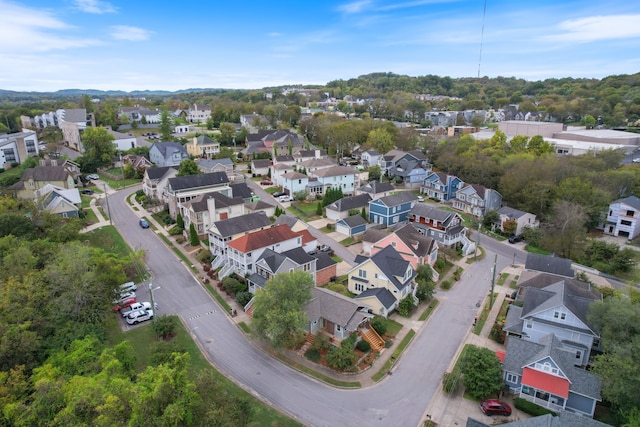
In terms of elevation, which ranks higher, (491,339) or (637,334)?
(637,334)

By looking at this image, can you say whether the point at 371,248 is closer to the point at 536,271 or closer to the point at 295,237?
the point at 295,237

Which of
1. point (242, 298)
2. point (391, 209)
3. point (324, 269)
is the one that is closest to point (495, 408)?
point (324, 269)

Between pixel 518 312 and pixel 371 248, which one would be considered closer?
pixel 518 312

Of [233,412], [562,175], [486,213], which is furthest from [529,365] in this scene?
[562,175]

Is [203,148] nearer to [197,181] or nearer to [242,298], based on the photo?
[197,181]

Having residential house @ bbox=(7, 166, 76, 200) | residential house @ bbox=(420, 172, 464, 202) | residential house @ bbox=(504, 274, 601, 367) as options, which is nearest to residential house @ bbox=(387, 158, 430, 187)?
residential house @ bbox=(420, 172, 464, 202)

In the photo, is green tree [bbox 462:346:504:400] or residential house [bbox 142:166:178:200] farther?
residential house [bbox 142:166:178:200]

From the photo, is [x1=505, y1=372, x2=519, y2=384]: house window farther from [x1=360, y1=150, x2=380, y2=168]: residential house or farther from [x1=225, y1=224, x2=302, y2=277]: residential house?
[x1=360, y1=150, x2=380, y2=168]: residential house
